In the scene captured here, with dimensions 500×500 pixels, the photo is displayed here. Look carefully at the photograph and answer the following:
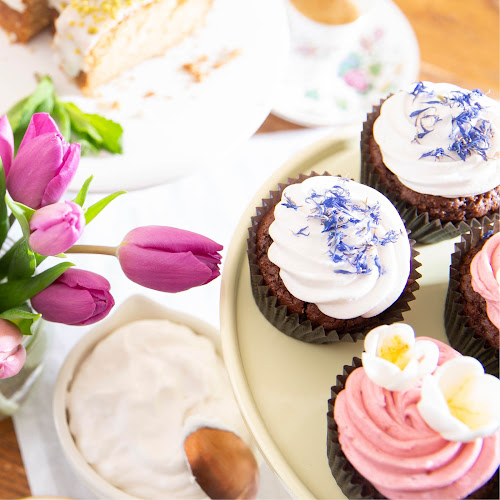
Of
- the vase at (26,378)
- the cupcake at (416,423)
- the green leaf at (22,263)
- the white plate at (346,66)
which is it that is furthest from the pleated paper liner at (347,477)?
the white plate at (346,66)

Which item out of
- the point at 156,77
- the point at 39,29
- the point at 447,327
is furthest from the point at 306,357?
the point at 39,29

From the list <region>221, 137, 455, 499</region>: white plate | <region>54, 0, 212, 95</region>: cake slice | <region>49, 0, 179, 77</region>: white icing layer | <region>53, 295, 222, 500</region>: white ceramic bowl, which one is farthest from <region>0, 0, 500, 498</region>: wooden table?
<region>221, 137, 455, 499</region>: white plate

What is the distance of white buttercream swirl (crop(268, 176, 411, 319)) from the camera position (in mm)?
829

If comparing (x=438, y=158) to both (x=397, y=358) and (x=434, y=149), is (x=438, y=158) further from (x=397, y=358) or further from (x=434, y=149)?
(x=397, y=358)

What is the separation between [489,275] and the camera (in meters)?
0.84

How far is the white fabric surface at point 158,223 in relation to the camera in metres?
1.21

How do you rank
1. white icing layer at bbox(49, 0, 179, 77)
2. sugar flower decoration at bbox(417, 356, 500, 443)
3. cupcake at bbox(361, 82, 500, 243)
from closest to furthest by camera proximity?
1. sugar flower decoration at bbox(417, 356, 500, 443)
2. cupcake at bbox(361, 82, 500, 243)
3. white icing layer at bbox(49, 0, 179, 77)

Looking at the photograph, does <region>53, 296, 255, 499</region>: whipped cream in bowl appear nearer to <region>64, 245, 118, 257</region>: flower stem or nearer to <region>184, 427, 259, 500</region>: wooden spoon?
<region>184, 427, 259, 500</region>: wooden spoon

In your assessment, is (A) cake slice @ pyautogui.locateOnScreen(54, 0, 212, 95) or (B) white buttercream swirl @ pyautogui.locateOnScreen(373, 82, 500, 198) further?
(A) cake slice @ pyautogui.locateOnScreen(54, 0, 212, 95)

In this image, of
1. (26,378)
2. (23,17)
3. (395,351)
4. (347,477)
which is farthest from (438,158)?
(23,17)

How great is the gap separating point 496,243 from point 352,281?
0.21 metres

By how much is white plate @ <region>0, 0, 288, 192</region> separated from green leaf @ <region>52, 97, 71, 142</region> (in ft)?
0.22

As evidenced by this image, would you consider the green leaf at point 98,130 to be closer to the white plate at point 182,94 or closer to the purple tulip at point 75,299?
the white plate at point 182,94

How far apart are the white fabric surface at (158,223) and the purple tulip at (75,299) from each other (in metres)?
0.51
